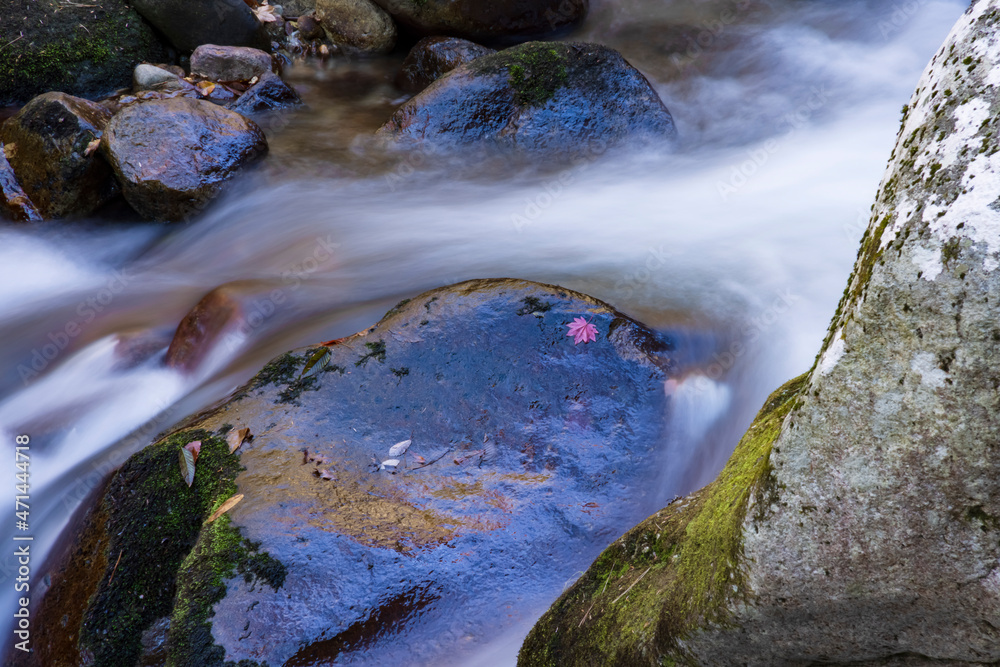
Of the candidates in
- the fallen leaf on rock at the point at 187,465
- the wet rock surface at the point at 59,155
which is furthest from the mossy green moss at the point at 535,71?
the fallen leaf on rock at the point at 187,465

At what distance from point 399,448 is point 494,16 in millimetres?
7698

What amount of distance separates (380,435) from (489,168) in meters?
4.44

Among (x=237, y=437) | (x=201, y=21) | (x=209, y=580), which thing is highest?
(x=201, y=21)

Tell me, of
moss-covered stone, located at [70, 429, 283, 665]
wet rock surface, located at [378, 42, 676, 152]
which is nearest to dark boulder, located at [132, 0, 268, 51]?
wet rock surface, located at [378, 42, 676, 152]

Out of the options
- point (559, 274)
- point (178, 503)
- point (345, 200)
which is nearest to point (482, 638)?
point (178, 503)

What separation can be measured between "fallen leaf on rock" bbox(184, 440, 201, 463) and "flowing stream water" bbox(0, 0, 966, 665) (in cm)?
121

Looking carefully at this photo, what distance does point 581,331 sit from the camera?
423 cm

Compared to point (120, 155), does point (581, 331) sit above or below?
below

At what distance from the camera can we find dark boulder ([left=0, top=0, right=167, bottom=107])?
356 inches

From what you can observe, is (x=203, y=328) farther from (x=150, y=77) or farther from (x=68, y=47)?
(x=68, y=47)

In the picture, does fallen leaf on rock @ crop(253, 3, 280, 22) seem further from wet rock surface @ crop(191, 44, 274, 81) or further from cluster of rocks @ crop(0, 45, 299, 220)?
cluster of rocks @ crop(0, 45, 299, 220)

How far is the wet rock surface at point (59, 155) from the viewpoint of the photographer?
6.91 meters

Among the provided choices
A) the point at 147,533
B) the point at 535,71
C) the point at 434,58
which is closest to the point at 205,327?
the point at 147,533

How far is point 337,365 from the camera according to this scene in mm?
4094
